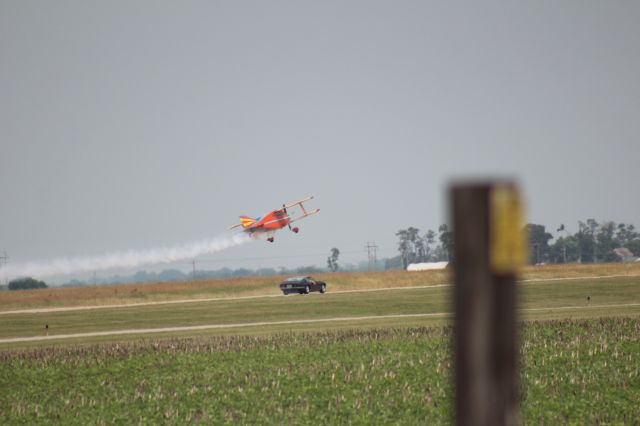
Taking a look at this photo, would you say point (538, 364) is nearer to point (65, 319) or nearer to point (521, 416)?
point (521, 416)

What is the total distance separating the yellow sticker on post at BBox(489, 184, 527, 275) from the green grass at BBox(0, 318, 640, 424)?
50.0 ft

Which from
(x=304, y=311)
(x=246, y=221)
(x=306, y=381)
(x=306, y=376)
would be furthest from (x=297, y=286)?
(x=306, y=381)

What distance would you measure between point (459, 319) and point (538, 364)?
22.3m

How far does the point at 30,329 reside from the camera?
5419 centimetres

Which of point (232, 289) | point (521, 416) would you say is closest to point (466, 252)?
point (521, 416)

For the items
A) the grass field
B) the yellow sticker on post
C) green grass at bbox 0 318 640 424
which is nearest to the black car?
the grass field

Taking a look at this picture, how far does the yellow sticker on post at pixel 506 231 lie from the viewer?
3.52 meters

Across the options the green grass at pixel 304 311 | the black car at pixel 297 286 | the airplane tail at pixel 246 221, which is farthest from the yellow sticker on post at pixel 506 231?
the airplane tail at pixel 246 221

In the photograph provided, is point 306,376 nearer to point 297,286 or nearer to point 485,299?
point 485,299

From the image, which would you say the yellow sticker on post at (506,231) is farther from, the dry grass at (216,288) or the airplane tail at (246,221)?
the airplane tail at (246,221)

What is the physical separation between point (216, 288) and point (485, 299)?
96158mm

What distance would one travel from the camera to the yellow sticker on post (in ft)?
11.6

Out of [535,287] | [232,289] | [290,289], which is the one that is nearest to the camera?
[535,287]

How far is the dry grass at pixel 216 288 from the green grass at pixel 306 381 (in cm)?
5483
